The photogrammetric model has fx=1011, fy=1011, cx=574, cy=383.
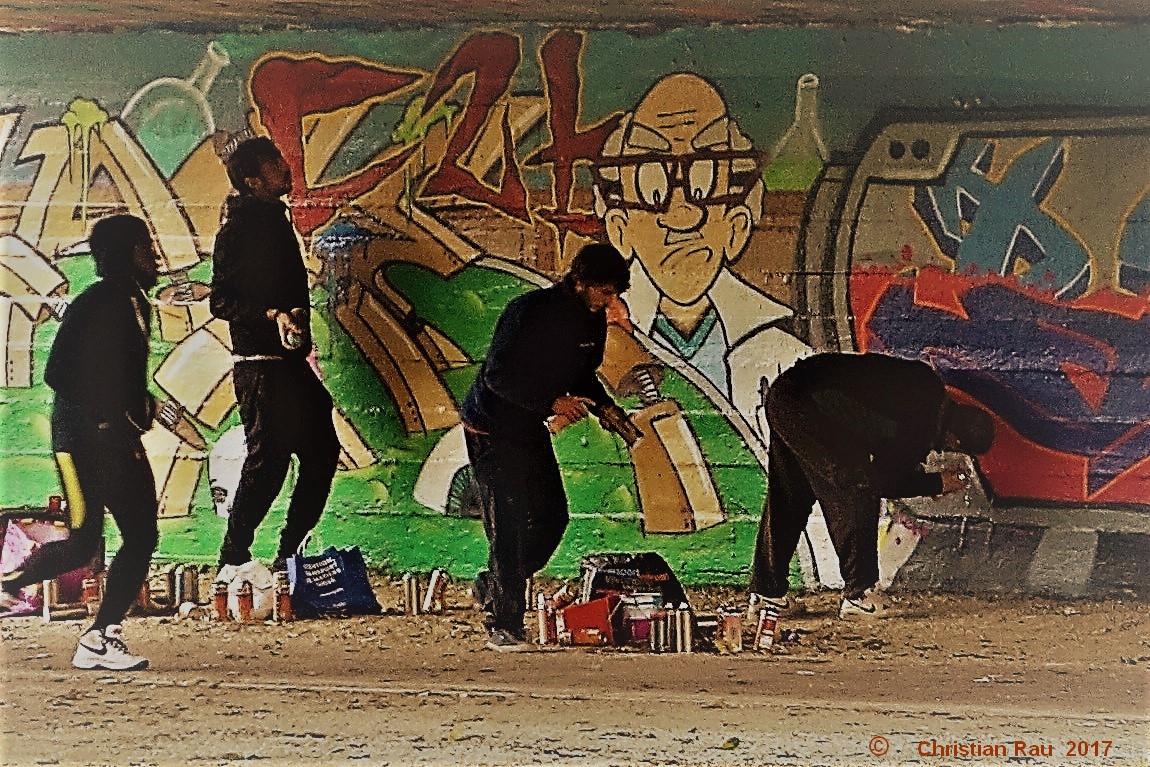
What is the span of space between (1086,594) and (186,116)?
210 inches

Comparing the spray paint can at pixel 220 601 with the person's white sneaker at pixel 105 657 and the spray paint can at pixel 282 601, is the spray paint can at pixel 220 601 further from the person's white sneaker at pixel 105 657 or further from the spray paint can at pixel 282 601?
the person's white sneaker at pixel 105 657

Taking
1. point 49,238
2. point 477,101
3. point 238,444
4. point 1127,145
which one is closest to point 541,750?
point 238,444

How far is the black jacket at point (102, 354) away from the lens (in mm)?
5340

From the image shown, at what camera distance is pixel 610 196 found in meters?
5.28

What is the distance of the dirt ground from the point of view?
522 cm

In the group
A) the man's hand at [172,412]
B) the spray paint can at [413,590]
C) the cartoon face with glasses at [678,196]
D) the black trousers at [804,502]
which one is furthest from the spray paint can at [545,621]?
the man's hand at [172,412]

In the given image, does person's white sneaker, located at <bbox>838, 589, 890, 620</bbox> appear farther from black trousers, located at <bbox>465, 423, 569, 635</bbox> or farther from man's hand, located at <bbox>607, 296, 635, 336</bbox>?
man's hand, located at <bbox>607, 296, 635, 336</bbox>

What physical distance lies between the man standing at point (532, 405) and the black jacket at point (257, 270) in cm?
106

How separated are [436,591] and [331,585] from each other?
561 millimetres

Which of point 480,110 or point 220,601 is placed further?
point 220,601

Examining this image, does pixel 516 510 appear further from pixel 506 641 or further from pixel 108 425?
pixel 108 425

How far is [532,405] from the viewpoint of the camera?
5242mm

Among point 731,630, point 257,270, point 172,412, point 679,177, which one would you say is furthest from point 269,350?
point 731,630

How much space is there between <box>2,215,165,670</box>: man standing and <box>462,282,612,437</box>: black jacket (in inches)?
68.6
